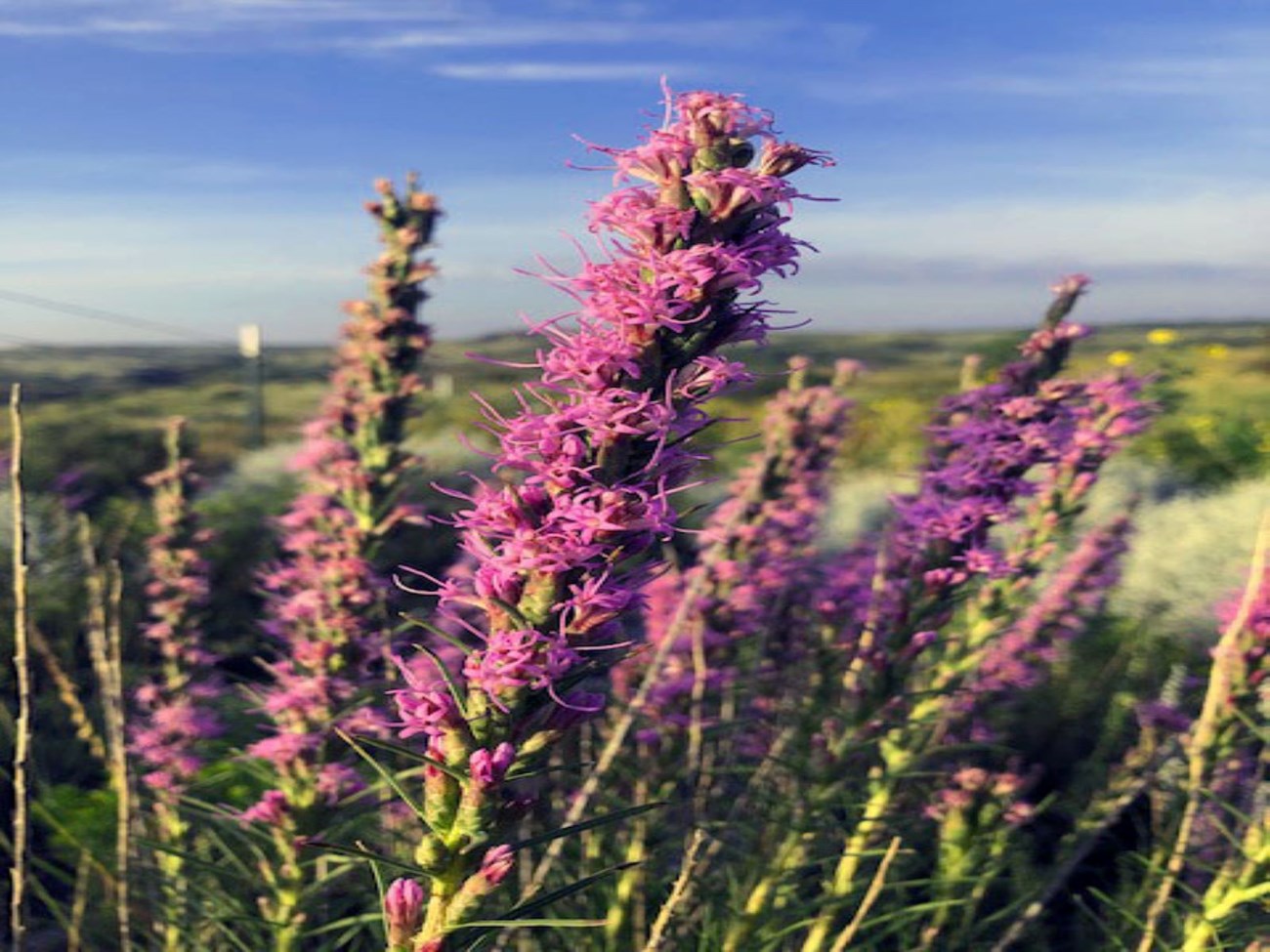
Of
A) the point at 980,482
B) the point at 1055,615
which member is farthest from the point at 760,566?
the point at 1055,615

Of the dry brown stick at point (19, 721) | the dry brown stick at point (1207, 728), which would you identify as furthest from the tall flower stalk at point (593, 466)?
the dry brown stick at point (1207, 728)

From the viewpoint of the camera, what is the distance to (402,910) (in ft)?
5.53

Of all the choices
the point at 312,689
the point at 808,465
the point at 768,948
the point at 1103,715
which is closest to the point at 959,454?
the point at 808,465

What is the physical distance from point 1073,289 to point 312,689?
2.70 meters

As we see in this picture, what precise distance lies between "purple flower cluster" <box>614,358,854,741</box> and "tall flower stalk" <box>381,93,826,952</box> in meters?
1.64

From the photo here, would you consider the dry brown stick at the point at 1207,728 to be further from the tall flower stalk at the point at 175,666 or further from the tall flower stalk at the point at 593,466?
the tall flower stalk at the point at 175,666

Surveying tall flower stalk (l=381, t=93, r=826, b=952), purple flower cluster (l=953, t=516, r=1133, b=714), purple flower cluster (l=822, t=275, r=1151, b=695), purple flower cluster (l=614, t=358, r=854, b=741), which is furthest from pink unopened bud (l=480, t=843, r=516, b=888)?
purple flower cluster (l=953, t=516, r=1133, b=714)

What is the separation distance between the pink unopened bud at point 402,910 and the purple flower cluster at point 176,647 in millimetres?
2327

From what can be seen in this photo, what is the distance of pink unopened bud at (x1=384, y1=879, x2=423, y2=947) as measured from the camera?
1.68 metres

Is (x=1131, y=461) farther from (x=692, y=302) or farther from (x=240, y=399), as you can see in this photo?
(x=692, y=302)

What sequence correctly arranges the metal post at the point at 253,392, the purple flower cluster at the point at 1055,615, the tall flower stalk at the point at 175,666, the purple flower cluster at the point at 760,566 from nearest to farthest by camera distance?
the purple flower cluster at the point at 760,566 → the tall flower stalk at the point at 175,666 → the purple flower cluster at the point at 1055,615 → the metal post at the point at 253,392

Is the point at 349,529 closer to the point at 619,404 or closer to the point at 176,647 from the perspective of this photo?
the point at 176,647

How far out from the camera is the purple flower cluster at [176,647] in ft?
12.5

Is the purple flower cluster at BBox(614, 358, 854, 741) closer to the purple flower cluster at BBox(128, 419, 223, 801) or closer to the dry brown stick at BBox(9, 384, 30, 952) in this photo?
the purple flower cluster at BBox(128, 419, 223, 801)
